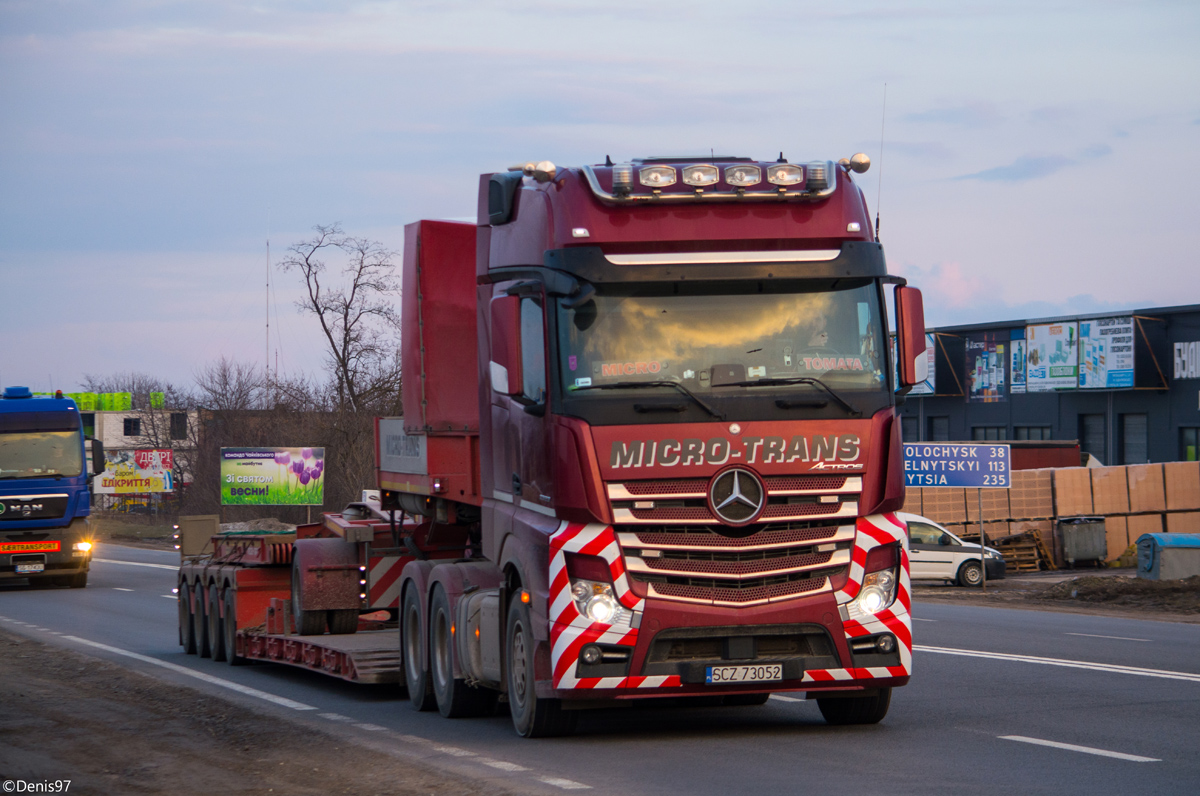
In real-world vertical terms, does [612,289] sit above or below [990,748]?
above

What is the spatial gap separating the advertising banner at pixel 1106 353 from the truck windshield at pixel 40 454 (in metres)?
35.4

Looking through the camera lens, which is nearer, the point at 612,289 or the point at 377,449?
the point at 612,289

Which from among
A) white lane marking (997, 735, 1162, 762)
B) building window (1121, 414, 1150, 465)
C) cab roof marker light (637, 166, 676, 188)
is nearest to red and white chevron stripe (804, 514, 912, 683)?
white lane marking (997, 735, 1162, 762)

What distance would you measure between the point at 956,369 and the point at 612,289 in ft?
170

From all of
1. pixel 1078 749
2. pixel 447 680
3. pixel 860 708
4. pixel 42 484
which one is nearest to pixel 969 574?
pixel 42 484

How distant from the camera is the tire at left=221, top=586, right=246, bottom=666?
56.3 ft

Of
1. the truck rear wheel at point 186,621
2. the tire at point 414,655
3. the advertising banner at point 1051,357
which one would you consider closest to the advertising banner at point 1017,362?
the advertising banner at point 1051,357

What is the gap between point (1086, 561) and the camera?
132 ft

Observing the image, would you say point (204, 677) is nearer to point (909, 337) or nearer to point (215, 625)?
point (215, 625)

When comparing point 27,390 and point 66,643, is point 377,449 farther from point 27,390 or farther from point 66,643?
point 27,390

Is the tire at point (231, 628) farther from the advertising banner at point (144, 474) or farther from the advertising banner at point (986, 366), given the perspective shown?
the advertising banner at point (144, 474)

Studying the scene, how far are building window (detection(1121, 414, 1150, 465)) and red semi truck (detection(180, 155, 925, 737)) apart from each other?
146ft


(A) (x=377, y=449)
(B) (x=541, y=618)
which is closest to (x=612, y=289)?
(B) (x=541, y=618)

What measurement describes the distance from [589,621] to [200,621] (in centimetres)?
1096
